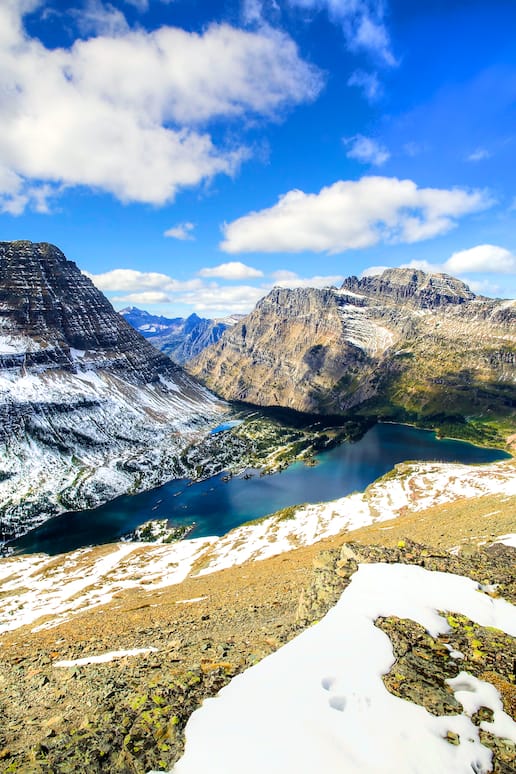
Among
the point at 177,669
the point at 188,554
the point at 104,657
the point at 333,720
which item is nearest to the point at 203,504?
the point at 188,554

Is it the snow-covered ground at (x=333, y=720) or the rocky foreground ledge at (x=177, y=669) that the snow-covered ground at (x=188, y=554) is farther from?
the snow-covered ground at (x=333, y=720)

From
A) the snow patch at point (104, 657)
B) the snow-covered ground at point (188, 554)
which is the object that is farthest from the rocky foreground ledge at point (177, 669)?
the snow-covered ground at point (188, 554)

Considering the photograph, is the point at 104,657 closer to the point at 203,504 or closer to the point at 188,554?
the point at 188,554

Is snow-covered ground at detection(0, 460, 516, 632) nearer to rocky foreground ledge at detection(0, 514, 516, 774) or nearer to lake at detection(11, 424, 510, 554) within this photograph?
rocky foreground ledge at detection(0, 514, 516, 774)

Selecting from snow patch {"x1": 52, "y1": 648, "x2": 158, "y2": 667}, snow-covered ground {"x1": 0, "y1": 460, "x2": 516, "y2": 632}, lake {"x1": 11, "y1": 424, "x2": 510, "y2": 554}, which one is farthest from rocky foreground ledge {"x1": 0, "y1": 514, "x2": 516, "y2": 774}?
lake {"x1": 11, "y1": 424, "x2": 510, "y2": 554}

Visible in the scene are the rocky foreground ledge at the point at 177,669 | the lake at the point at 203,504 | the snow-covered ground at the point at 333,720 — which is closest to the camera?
the snow-covered ground at the point at 333,720

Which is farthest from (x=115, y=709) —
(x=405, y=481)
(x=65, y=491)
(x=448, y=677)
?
(x=65, y=491)
